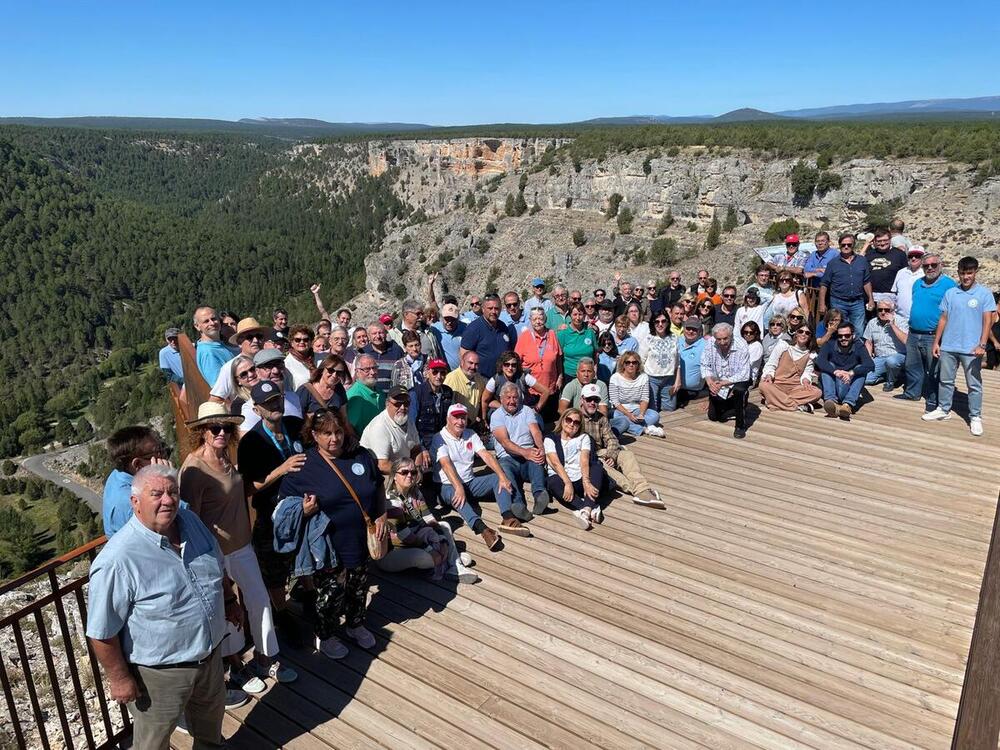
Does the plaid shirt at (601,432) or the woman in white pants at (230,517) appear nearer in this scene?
the woman in white pants at (230,517)

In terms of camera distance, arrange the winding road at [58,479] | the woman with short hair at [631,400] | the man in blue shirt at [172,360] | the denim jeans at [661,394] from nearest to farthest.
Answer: the man in blue shirt at [172,360], the woman with short hair at [631,400], the denim jeans at [661,394], the winding road at [58,479]

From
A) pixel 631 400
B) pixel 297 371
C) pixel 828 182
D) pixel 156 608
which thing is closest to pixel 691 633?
pixel 156 608

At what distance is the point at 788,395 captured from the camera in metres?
9.02

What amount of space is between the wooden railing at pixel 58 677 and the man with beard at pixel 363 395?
→ 2284 mm

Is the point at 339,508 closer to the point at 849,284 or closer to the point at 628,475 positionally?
the point at 628,475

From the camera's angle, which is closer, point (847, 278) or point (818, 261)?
point (847, 278)

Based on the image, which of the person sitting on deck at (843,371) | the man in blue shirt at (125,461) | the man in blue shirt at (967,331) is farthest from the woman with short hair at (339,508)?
the man in blue shirt at (967,331)

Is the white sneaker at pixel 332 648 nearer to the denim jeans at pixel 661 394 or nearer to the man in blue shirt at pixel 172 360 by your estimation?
the man in blue shirt at pixel 172 360

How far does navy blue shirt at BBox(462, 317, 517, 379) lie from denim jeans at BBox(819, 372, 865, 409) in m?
4.45

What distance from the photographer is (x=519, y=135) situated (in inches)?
4247

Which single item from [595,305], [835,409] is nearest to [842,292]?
[835,409]

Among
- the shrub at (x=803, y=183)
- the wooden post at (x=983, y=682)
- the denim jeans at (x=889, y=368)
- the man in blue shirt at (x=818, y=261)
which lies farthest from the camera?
the shrub at (x=803, y=183)

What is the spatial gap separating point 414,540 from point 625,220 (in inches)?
2263

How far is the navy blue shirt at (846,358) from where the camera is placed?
8.66 metres
